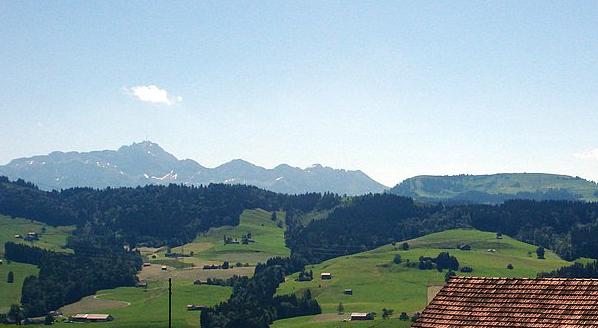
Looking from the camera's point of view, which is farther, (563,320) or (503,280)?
(503,280)

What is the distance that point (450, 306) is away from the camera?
118 feet

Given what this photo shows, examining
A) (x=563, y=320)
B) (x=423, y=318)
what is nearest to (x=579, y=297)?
(x=563, y=320)

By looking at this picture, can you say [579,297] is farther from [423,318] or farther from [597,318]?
[423,318]

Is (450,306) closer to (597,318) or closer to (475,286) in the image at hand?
(475,286)

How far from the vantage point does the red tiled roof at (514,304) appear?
32.5 meters

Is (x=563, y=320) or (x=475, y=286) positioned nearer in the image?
(x=563, y=320)

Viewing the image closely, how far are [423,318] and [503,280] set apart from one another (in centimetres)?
422

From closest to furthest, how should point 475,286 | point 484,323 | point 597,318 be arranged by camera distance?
point 597,318 → point 484,323 → point 475,286

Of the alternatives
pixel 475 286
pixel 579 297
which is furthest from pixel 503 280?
pixel 579 297

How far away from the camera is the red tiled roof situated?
107 ft

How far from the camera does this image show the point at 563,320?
32.2m

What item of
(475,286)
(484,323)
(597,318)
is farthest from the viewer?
(475,286)

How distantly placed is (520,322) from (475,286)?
3.70 m

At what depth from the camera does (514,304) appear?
34250mm
